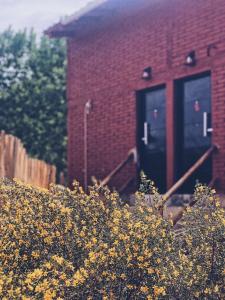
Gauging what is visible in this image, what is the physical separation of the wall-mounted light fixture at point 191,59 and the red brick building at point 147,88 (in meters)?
0.02

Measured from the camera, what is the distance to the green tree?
27188 millimetres

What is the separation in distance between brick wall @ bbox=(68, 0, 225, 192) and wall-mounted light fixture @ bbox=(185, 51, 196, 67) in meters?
0.08

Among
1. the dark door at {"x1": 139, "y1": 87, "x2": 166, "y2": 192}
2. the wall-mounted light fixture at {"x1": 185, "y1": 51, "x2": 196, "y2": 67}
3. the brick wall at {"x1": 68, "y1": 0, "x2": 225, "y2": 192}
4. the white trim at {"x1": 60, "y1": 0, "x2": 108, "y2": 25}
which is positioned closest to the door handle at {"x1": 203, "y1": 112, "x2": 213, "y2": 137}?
the brick wall at {"x1": 68, "y1": 0, "x2": 225, "y2": 192}

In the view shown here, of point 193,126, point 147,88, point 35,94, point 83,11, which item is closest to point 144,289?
point 193,126

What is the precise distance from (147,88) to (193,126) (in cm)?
134

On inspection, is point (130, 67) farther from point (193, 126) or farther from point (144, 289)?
point (144, 289)

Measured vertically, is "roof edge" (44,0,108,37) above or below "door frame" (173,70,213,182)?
above

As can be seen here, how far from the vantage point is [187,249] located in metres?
5.54

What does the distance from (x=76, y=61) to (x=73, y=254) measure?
895 centimetres

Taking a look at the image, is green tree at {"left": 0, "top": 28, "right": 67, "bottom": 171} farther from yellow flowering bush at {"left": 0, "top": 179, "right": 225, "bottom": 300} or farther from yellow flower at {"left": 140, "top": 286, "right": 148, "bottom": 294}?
yellow flower at {"left": 140, "top": 286, "right": 148, "bottom": 294}

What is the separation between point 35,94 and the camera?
28.1 meters

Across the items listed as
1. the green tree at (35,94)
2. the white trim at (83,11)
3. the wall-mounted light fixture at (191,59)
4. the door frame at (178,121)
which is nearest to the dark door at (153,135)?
the door frame at (178,121)

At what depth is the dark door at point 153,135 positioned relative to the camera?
11.1 metres

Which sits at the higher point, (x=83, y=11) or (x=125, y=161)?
(x=83, y=11)
